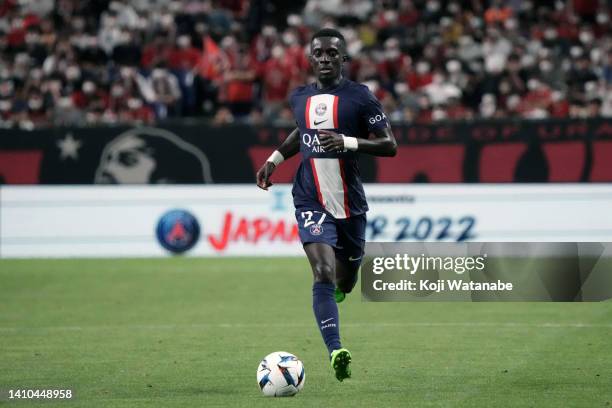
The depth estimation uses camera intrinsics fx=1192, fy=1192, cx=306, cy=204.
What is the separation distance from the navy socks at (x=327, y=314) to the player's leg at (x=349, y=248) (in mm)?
555

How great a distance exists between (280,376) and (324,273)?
805mm

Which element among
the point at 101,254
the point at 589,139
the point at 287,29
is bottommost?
the point at 101,254

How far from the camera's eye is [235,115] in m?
22.5

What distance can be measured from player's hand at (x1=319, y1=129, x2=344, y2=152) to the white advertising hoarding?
1070cm

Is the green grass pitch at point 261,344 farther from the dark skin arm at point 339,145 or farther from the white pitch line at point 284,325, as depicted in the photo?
the dark skin arm at point 339,145

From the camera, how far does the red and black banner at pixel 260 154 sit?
2006 cm

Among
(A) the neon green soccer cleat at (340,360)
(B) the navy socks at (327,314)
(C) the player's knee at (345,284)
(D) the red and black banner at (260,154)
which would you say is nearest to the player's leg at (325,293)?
(B) the navy socks at (327,314)

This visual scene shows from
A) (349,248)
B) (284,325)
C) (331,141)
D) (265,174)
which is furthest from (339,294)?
(284,325)

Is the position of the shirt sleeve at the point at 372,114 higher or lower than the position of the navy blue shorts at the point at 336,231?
higher

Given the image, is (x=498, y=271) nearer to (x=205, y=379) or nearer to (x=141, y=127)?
(x=205, y=379)

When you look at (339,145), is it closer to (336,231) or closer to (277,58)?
(336,231)

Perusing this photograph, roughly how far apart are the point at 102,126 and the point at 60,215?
5.80 feet

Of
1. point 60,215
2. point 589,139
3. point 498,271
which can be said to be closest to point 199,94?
point 60,215

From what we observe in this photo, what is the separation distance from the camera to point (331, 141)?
8.23 metres
